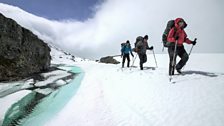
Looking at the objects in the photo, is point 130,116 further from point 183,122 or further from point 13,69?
point 13,69

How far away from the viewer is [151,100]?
4832 millimetres

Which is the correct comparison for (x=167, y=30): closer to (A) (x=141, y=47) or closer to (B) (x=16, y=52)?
(A) (x=141, y=47)

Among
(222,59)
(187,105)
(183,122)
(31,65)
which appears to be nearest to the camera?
(183,122)

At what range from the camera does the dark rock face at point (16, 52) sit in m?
12.0

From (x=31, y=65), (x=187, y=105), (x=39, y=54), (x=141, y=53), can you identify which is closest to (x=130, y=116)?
(x=187, y=105)

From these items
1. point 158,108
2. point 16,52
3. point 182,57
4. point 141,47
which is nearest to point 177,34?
point 182,57

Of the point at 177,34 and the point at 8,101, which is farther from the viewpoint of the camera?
the point at 177,34

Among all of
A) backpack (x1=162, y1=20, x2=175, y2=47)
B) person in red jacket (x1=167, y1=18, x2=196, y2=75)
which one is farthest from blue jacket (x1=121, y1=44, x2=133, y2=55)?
person in red jacket (x1=167, y1=18, x2=196, y2=75)

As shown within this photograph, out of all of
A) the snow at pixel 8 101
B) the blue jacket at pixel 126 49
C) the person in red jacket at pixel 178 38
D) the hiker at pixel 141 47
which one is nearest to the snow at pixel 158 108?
the person in red jacket at pixel 178 38

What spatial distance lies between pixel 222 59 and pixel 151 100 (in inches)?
675

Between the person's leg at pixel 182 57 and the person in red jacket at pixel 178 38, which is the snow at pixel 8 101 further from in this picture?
the person's leg at pixel 182 57

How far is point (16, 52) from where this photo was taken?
13633mm

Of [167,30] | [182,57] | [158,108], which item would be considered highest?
[167,30]

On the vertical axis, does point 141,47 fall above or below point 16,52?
above
